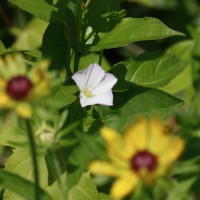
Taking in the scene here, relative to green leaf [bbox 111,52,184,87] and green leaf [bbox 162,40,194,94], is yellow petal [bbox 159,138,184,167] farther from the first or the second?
green leaf [bbox 162,40,194,94]

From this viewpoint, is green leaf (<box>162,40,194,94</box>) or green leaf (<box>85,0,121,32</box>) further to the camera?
green leaf (<box>162,40,194,94</box>)

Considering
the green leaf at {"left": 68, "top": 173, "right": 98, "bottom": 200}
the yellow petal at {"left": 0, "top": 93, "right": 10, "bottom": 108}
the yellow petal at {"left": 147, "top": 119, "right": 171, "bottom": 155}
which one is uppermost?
the yellow petal at {"left": 0, "top": 93, "right": 10, "bottom": 108}

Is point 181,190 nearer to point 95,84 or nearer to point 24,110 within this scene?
point 24,110

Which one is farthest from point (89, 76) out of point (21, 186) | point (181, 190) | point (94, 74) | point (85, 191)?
point (181, 190)

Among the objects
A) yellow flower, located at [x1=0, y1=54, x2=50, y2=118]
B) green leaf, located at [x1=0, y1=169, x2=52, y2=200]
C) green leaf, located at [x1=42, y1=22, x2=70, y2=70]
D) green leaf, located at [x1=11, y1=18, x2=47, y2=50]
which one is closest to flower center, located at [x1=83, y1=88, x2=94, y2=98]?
green leaf, located at [x1=42, y1=22, x2=70, y2=70]

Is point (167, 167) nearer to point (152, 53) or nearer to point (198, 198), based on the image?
point (198, 198)

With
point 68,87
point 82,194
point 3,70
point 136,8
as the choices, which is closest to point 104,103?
point 68,87

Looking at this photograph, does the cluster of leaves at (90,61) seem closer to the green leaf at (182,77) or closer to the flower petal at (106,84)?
the flower petal at (106,84)
